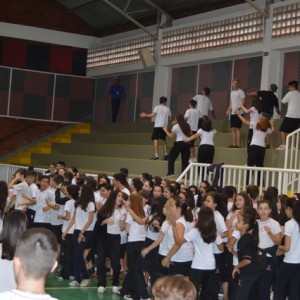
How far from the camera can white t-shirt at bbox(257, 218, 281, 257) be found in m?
9.16

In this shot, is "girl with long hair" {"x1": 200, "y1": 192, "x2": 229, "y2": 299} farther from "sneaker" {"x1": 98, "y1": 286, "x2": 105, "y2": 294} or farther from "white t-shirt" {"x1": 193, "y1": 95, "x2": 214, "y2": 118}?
"white t-shirt" {"x1": 193, "y1": 95, "x2": 214, "y2": 118}

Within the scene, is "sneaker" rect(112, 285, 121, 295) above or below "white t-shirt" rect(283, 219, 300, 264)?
below

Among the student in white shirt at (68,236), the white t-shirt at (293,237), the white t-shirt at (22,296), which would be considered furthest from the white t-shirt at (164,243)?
the white t-shirt at (22,296)

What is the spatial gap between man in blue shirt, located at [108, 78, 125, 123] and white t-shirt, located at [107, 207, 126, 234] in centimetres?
1469

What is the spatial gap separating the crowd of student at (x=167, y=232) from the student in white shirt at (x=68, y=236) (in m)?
0.02

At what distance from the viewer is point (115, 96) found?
86.6 feet

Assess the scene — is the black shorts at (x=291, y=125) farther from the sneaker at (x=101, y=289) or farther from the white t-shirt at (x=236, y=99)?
the sneaker at (x=101, y=289)

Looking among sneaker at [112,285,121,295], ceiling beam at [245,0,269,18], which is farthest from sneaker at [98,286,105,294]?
ceiling beam at [245,0,269,18]

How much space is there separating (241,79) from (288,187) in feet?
28.2

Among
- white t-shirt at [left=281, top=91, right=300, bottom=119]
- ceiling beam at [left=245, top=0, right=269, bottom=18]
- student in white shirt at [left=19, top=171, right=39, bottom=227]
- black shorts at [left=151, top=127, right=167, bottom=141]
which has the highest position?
ceiling beam at [left=245, top=0, right=269, bottom=18]

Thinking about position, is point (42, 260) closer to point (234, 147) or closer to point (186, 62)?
point (234, 147)

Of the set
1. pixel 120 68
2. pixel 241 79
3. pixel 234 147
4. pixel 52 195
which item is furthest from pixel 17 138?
pixel 52 195

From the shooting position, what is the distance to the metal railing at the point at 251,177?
12.3 metres

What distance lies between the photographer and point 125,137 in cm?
2400
